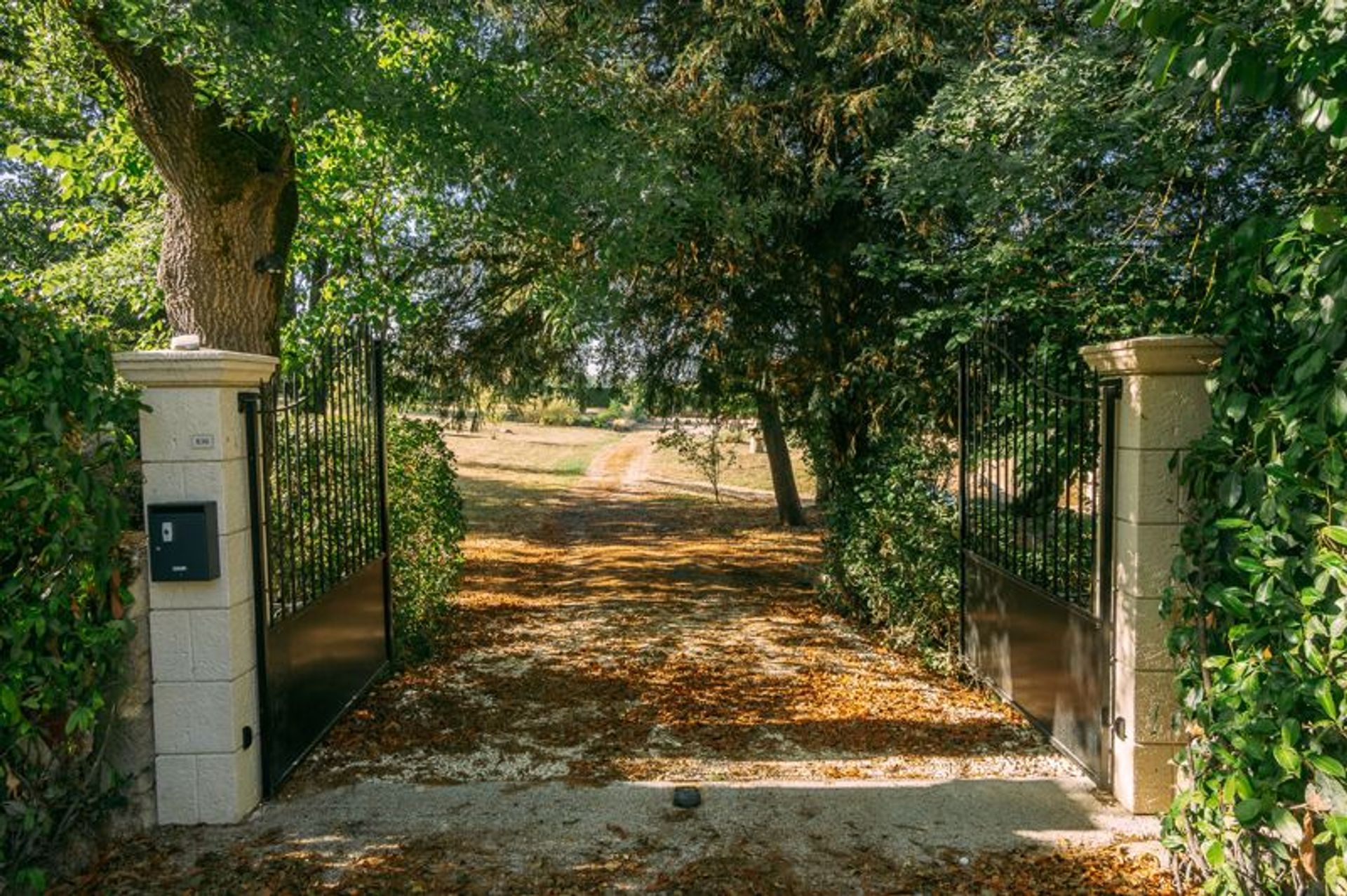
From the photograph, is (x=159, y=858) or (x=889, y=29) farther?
(x=889, y=29)

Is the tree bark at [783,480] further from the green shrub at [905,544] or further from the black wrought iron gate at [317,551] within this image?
the black wrought iron gate at [317,551]

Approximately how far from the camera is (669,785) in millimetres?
4430

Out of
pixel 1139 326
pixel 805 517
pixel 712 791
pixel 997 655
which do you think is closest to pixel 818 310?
pixel 1139 326

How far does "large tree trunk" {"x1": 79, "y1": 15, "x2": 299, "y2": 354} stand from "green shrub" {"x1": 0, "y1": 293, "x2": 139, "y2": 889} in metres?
3.31

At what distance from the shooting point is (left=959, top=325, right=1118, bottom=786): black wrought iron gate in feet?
14.1

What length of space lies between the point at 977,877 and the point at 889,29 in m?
6.83

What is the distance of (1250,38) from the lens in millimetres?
2799

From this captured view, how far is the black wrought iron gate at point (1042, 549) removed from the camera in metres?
4.31

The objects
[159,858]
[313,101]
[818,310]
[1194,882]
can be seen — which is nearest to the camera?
[1194,882]

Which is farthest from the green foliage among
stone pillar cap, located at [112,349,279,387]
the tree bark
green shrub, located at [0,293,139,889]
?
the tree bark

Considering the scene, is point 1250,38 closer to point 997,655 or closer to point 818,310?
point 997,655

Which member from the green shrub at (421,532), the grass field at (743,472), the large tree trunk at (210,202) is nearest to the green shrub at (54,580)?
the green shrub at (421,532)

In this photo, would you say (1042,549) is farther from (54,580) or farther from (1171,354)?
(54,580)

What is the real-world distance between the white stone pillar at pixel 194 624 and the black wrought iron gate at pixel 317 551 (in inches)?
9.6
